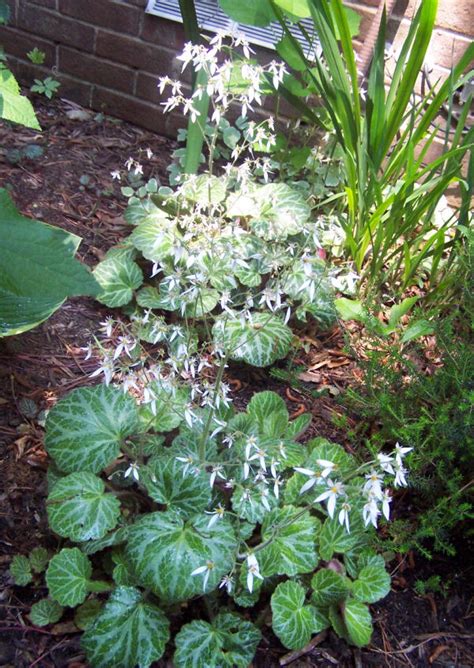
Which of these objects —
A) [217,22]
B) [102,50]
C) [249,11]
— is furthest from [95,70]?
[249,11]

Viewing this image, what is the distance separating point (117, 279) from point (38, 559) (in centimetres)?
101

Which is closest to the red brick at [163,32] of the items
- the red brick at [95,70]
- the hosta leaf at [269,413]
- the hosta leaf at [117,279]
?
the red brick at [95,70]

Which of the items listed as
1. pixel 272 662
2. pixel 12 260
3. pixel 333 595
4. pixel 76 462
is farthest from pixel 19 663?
pixel 12 260

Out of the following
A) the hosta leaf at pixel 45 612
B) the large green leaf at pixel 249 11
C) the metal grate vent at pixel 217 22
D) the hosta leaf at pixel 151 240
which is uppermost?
the large green leaf at pixel 249 11

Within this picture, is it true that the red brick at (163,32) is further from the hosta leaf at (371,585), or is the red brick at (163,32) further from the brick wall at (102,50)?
the hosta leaf at (371,585)

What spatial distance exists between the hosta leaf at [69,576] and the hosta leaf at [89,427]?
0.69 feet

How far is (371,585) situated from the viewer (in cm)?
151

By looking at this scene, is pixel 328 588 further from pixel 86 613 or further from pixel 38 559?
pixel 38 559

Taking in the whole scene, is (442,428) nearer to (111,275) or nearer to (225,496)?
(225,496)

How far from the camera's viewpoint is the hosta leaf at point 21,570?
4.83ft

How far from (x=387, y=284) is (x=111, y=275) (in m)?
1.09

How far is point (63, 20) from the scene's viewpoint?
9.86ft

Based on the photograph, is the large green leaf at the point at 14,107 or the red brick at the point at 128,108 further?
the red brick at the point at 128,108

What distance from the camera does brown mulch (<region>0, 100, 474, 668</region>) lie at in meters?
1.49
